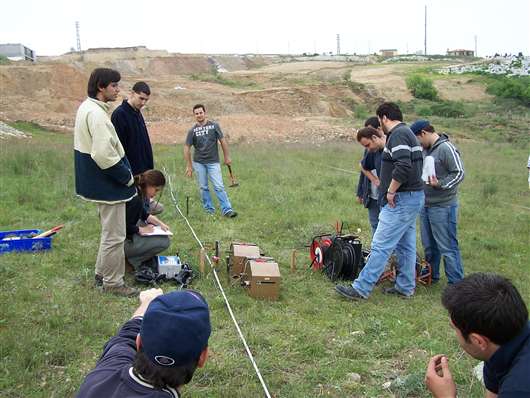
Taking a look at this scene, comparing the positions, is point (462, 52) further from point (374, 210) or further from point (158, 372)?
point (158, 372)

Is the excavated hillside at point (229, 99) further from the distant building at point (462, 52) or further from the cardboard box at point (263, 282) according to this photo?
the distant building at point (462, 52)

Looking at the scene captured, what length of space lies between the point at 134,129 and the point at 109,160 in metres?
1.19

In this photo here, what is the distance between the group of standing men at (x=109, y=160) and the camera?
5297 millimetres

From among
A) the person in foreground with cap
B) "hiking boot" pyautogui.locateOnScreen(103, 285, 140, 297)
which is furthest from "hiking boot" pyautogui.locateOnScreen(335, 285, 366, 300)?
the person in foreground with cap

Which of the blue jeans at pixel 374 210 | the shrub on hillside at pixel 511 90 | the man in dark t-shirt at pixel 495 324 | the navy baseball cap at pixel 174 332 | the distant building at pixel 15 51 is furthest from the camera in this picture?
the distant building at pixel 15 51

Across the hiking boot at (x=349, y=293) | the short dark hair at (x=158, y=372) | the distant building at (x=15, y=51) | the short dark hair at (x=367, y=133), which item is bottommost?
the hiking boot at (x=349, y=293)

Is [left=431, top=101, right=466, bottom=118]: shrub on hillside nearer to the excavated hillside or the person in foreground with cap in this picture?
the excavated hillside

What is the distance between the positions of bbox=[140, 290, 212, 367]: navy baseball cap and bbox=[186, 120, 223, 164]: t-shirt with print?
779cm

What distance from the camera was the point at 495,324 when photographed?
2.21 meters

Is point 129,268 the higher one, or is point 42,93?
point 42,93

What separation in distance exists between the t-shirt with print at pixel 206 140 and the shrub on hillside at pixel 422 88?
42.0 m

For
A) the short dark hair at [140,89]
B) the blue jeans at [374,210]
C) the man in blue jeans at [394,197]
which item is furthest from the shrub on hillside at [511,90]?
the short dark hair at [140,89]

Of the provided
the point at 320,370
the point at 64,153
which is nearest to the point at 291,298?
the point at 320,370

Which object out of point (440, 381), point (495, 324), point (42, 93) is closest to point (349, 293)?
point (440, 381)
